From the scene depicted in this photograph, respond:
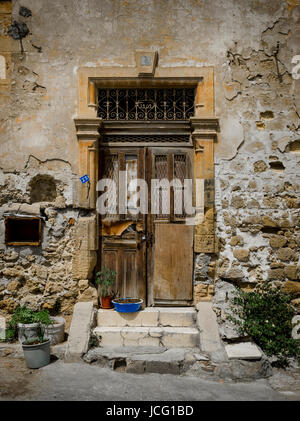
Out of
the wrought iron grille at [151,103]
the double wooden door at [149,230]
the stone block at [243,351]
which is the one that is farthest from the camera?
the wrought iron grille at [151,103]

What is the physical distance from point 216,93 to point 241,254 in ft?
7.70

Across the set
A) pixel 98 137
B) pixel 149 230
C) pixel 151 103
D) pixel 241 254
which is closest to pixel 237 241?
pixel 241 254

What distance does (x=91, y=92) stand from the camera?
5.62m

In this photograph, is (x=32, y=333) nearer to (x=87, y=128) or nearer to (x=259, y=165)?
(x=87, y=128)

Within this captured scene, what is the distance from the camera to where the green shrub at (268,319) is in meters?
4.67

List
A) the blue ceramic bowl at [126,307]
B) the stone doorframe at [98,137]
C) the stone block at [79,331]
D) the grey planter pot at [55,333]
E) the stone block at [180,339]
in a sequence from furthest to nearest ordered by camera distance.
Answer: the stone doorframe at [98,137]
the blue ceramic bowl at [126,307]
the grey planter pot at [55,333]
the stone block at [180,339]
the stone block at [79,331]

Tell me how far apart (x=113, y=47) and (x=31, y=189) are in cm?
241

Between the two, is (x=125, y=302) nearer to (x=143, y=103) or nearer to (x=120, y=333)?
(x=120, y=333)

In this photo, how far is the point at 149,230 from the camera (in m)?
5.70

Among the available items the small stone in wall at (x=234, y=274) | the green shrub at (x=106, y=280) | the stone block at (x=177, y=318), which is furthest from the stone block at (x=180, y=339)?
the green shrub at (x=106, y=280)

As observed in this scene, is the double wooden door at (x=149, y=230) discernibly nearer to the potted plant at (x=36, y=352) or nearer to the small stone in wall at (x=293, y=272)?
the small stone in wall at (x=293, y=272)

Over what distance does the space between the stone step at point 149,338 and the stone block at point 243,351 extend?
51 cm

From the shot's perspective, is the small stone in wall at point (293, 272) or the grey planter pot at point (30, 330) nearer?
the grey planter pot at point (30, 330)
